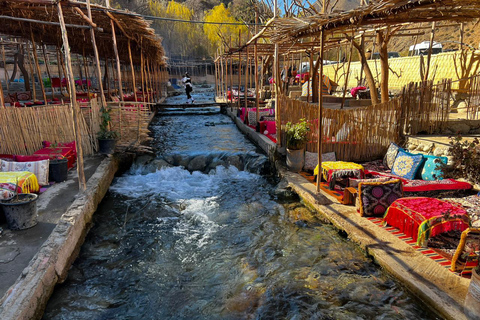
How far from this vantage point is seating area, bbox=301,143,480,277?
393 cm

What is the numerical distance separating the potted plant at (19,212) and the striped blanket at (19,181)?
42 centimetres

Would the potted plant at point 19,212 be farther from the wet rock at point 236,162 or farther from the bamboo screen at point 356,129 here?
the bamboo screen at point 356,129

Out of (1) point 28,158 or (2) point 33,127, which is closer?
(1) point 28,158

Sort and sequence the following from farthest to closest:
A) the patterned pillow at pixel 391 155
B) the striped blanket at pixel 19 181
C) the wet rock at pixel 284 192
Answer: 1. the patterned pillow at pixel 391 155
2. the wet rock at pixel 284 192
3. the striped blanket at pixel 19 181

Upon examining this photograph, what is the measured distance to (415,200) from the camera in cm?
463

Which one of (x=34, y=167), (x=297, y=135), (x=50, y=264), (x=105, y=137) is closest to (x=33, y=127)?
(x=105, y=137)

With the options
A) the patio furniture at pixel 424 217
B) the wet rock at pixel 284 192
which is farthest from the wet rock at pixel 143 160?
the patio furniture at pixel 424 217

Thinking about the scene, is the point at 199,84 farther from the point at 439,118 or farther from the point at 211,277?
the point at 211,277

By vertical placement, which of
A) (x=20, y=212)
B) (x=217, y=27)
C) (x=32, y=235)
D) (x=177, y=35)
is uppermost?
(x=217, y=27)

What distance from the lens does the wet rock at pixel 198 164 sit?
9.12 m

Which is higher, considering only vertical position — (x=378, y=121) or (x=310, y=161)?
(x=378, y=121)

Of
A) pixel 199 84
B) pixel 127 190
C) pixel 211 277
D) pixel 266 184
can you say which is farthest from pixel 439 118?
pixel 199 84

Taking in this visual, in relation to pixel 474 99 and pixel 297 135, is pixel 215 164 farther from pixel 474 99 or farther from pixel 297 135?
pixel 474 99

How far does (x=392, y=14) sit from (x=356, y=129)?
330 cm
